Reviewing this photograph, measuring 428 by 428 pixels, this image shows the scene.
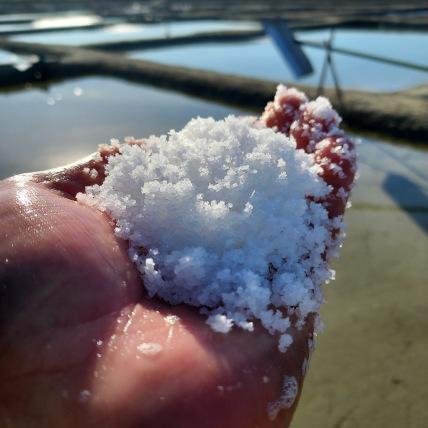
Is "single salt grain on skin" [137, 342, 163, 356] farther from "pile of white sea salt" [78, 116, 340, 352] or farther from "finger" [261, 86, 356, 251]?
"finger" [261, 86, 356, 251]

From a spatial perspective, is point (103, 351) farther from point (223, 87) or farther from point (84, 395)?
point (223, 87)

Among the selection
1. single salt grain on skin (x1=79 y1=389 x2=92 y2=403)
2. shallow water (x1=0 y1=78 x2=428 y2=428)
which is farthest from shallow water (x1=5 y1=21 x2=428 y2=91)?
single salt grain on skin (x1=79 y1=389 x2=92 y2=403)

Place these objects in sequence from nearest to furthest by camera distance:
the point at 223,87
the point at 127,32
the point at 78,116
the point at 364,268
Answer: the point at 364,268 < the point at 78,116 < the point at 223,87 < the point at 127,32

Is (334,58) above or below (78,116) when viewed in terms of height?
below

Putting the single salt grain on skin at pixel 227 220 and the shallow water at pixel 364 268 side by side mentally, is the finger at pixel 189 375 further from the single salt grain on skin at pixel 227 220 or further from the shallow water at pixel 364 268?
the shallow water at pixel 364 268

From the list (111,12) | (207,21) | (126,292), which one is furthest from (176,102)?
(111,12)

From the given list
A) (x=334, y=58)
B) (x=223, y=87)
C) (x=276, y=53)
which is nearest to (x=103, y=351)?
(x=223, y=87)

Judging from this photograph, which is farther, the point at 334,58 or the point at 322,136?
the point at 334,58

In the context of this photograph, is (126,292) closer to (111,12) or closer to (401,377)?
(401,377)

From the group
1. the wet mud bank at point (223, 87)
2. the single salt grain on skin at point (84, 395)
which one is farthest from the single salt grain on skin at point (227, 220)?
the wet mud bank at point (223, 87)
